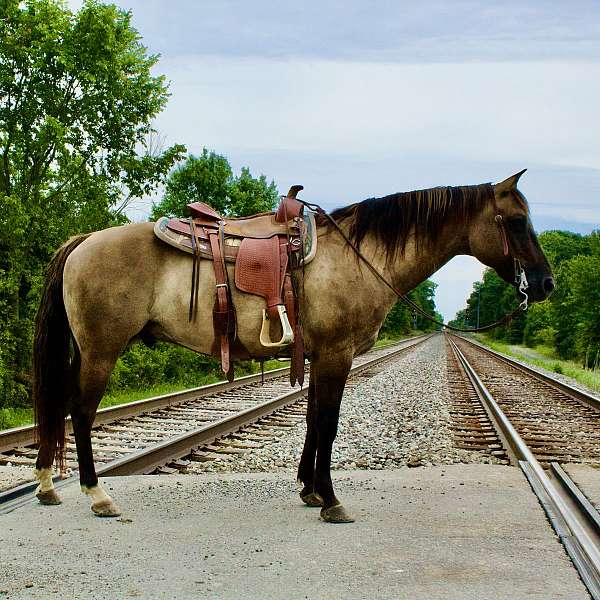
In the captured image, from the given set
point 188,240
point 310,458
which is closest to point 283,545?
point 310,458

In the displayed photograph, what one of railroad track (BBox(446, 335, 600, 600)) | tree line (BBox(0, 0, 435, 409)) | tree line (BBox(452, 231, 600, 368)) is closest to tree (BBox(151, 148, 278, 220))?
tree line (BBox(0, 0, 435, 409))

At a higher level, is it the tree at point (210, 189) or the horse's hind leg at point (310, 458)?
the tree at point (210, 189)

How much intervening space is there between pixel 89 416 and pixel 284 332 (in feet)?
4.89

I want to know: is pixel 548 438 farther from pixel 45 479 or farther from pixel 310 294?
pixel 45 479

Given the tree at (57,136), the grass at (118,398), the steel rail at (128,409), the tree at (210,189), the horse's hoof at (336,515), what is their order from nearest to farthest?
the horse's hoof at (336,515) → the steel rail at (128,409) → the grass at (118,398) → the tree at (57,136) → the tree at (210,189)

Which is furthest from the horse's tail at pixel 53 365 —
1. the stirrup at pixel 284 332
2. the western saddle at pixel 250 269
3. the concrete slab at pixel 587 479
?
the concrete slab at pixel 587 479

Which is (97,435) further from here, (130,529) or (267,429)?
(130,529)

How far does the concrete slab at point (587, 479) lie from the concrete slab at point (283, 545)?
0.44m

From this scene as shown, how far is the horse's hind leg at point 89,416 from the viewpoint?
4.59m

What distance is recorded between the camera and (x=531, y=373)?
2062 cm

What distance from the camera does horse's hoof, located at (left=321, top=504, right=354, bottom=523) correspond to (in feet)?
14.6

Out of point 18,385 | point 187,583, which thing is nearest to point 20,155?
point 18,385

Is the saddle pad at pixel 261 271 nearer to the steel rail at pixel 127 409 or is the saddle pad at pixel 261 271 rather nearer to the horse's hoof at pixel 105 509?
the horse's hoof at pixel 105 509

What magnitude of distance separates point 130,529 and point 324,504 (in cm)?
128
